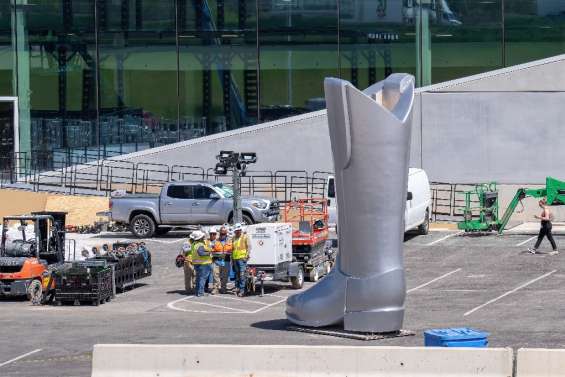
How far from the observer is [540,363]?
20094mm

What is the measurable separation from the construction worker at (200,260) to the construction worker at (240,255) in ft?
1.90

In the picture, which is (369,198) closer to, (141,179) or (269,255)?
(269,255)

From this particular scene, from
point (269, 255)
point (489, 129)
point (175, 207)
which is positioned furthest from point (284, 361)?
point (489, 129)

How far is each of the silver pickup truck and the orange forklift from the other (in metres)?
6.59

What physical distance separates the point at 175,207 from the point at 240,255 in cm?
1015

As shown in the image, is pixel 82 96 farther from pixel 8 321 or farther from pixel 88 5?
pixel 8 321

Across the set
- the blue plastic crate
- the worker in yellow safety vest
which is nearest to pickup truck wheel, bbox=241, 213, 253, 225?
the worker in yellow safety vest

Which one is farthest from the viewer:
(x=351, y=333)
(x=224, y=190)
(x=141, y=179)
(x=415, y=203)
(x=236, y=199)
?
(x=141, y=179)

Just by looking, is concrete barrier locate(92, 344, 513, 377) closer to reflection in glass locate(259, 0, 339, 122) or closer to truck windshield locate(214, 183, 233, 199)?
truck windshield locate(214, 183, 233, 199)

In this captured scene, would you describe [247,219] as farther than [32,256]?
Yes

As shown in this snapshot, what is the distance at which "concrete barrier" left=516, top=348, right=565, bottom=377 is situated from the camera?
20.0 meters

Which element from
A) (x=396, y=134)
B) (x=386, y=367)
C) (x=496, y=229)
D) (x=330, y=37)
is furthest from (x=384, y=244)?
(x=330, y=37)

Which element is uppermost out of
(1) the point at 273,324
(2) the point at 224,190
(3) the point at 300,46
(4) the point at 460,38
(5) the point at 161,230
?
(4) the point at 460,38

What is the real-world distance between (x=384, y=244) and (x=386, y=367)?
5135 mm
